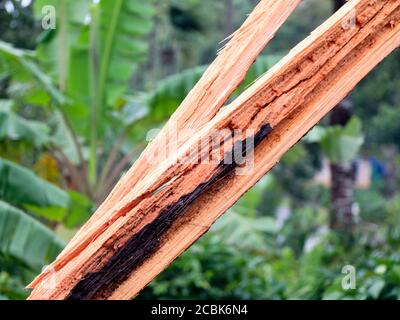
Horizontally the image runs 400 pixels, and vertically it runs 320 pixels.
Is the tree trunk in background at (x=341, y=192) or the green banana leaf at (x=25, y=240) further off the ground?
the tree trunk in background at (x=341, y=192)

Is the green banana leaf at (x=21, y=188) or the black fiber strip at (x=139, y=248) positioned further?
the green banana leaf at (x=21, y=188)

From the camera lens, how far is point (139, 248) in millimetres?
1927

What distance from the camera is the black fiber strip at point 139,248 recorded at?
191cm

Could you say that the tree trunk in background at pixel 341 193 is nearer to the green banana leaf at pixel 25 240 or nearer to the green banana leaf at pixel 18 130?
the green banana leaf at pixel 18 130

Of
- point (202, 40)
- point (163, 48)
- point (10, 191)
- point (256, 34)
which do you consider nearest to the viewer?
point (256, 34)

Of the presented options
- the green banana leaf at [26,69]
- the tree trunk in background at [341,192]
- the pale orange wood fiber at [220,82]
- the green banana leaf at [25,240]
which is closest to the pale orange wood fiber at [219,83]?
the pale orange wood fiber at [220,82]

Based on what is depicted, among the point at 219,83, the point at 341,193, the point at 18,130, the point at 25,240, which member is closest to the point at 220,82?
the point at 219,83

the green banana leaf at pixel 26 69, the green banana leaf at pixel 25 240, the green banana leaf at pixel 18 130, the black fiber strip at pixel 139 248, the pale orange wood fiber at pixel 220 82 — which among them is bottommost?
the black fiber strip at pixel 139 248

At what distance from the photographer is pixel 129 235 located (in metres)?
1.91

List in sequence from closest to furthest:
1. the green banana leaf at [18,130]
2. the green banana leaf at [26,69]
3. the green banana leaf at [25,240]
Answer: the green banana leaf at [25,240] < the green banana leaf at [18,130] < the green banana leaf at [26,69]

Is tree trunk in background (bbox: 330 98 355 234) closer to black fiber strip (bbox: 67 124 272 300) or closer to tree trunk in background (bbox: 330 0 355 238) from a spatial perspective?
tree trunk in background (bbox: 330 0 355 238)

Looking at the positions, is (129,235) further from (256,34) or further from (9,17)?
(9,17)

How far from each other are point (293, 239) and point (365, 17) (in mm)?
9817
